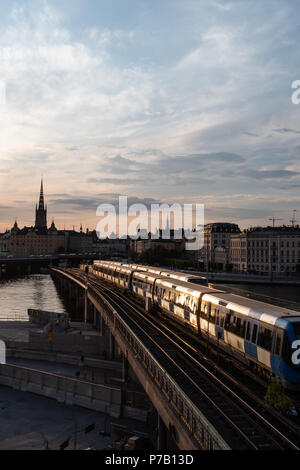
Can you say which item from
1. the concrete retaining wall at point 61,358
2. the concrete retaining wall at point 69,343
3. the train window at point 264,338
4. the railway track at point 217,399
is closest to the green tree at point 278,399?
the railway track at point 217,399

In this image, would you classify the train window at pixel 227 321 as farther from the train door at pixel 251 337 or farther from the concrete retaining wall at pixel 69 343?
the concrete retaining wall at pixel 69 343

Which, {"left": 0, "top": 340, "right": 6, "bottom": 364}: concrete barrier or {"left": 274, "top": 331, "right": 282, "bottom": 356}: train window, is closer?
{"left": 274, "top": 331, "right": 282, "bottom": 356}: train window

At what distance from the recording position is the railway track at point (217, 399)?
40.4 feet

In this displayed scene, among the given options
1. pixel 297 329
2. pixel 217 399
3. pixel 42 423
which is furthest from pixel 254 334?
pixel 42 423

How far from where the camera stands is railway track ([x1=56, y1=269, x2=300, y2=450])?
485 inches

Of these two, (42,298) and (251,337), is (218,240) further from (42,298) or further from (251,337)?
(251,337)

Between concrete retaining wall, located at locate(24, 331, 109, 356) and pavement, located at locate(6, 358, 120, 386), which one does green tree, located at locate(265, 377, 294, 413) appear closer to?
pavement, located at locate(6, 358, 120, 386)

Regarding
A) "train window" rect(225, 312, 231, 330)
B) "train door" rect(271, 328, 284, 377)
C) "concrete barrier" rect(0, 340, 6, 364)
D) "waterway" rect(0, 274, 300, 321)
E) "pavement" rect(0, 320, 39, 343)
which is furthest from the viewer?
"waterway" rect(0, 274, 300, 321)

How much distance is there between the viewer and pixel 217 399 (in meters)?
15.5

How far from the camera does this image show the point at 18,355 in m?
38.1

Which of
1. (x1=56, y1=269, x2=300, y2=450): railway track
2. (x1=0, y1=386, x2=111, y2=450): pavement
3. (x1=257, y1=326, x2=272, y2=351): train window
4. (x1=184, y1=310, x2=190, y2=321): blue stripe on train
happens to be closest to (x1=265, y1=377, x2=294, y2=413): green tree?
(x1=56, y1=269, x2=300, y2=450): railway track
